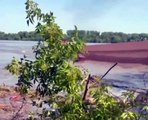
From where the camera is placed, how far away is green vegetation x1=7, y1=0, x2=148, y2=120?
224cm

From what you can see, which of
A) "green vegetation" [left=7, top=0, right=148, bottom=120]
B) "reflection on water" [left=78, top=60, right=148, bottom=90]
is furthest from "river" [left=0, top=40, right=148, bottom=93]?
"green vegetation" [left=7, top=0, right=148, bottom=120]

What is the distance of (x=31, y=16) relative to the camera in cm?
253

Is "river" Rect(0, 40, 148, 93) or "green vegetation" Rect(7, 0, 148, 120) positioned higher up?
"green vegetation" Rect(7, 0, 148, 120)

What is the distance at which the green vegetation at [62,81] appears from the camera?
2238 millimetres

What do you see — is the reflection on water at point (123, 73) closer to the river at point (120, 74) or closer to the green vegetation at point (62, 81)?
the river at point (120, 74)

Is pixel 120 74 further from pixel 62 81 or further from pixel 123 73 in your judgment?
pixel 62 81

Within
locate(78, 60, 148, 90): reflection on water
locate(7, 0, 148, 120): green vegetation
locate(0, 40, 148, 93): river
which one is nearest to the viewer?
locate(7, 0, 148, 120): green vegetation

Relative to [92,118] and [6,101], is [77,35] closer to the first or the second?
[92,118]

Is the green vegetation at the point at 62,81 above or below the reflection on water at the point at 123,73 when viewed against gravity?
above

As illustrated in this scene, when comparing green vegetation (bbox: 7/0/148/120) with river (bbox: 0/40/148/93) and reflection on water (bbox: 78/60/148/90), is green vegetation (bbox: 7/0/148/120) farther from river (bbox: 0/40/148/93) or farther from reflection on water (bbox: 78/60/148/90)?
reflection on water (bbox: 78/60/148/90)

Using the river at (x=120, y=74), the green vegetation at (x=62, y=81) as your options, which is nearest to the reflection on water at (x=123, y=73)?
the river at (x=120, y=74)

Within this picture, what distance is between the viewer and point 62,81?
2.29 meters

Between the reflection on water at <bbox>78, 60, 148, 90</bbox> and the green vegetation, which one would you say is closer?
the green vegetation

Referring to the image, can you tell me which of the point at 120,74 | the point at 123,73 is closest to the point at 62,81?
the point at 120,74
